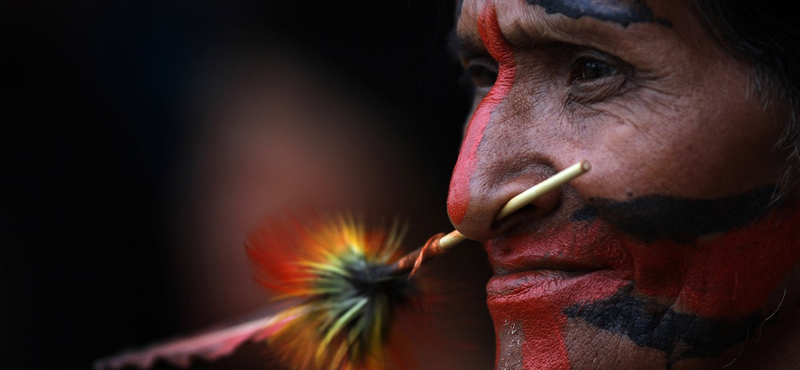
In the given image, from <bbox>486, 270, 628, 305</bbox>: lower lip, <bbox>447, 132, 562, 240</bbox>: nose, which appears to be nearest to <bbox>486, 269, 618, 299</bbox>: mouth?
<bbox>486, 270, 628, 305</bbox>: lower lip

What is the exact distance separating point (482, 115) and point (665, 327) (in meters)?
0.53

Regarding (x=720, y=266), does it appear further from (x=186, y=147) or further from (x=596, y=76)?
(x=186, y=147)

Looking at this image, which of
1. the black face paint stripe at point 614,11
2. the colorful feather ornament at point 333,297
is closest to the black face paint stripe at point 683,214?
the black face paint stripe at point 614,11

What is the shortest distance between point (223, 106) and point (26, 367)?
1.37 metres

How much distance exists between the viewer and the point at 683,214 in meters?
1.40

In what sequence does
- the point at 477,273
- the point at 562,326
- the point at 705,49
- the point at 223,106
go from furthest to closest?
1. the point at 223,106
2. the point at 477,273
3. the point at 562,326
4. the point at 705,49

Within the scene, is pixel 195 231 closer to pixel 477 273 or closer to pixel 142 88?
pixel 142 88

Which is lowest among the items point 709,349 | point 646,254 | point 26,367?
point 26,367

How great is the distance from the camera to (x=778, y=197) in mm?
1425

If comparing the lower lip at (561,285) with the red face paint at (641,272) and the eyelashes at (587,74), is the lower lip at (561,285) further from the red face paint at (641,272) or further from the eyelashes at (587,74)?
the eyelashes at (587,74)

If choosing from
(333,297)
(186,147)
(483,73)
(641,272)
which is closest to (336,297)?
(333,297)

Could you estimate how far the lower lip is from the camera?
1.48 meters

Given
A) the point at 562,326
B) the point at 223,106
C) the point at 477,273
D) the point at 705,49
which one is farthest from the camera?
the point at 223,106

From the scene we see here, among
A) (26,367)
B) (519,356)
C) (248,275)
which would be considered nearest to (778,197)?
(519,356)
